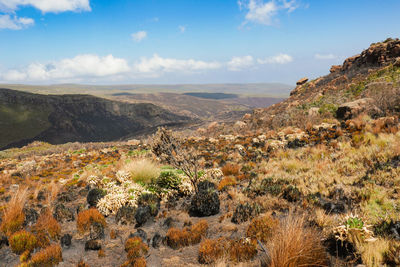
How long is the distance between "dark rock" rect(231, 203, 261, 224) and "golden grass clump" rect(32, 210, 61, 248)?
418 cm

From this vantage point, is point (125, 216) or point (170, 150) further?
point (170, 150)

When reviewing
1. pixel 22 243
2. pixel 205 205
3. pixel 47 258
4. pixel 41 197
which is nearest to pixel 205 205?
pixel 205 205

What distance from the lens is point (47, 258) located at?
398 centimetres

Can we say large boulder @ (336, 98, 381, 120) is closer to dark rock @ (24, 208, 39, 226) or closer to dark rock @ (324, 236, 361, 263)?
dark rock @ (324, 236, 361, 263)

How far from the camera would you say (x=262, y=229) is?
4.28m

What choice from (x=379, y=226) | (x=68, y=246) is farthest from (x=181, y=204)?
(x=379, y=226)

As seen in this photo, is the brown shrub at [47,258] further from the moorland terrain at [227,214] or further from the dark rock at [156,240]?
the dark rock at [156,240]

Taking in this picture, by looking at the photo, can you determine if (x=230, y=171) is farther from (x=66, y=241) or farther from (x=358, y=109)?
(x=358, y=109)

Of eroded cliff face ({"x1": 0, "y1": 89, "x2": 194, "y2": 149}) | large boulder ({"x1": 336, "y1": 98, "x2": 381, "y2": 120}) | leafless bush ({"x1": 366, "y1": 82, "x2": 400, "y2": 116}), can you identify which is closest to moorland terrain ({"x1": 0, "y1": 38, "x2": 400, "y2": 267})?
leafless bush ({"x1": 366, "y1": 82, "x2": 400, "y2": 116})

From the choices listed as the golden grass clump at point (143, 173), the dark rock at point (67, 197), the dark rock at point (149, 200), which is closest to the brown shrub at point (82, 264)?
the dark rock at point (149, 200)

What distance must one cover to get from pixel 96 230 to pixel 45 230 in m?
1.25

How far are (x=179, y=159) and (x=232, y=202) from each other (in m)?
2.02

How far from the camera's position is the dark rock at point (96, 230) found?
197 inches

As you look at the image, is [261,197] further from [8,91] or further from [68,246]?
[8,91]
